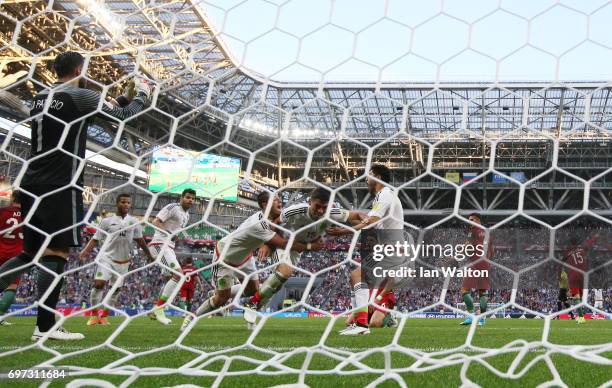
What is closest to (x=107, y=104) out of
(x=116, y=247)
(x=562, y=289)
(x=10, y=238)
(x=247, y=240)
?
(x=247, y=240)

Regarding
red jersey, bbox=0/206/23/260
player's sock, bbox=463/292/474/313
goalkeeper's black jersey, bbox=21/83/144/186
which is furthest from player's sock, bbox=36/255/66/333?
player's sock, bbox=463/292/474/313

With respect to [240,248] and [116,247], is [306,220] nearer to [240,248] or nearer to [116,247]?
[240,248]

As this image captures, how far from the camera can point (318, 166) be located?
23.5 m

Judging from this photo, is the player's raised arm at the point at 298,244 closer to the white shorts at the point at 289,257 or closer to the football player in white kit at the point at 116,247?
the white shorts at the point at 289,257

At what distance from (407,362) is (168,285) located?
4.86 metres

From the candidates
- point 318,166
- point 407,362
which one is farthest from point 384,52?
point 318,166

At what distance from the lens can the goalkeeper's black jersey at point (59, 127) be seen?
2.89 m

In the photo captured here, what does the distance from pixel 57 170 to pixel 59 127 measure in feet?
0.83

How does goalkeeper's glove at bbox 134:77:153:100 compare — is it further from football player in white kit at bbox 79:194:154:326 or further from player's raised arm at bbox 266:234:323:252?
football player in white kit at bbox 79:194:154:326

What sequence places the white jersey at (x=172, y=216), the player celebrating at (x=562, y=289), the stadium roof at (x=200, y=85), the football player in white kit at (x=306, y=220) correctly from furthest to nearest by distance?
the player celebrating at (x=562, y=289), the white jersey at (x=172, y=216), the football player in white kit at (x=306, y=220), the stadium roof at (x=200, y=85)

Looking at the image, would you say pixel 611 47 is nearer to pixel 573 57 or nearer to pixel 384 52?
pixel 573 57

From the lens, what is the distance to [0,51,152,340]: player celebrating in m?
2.84

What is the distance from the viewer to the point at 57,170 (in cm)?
293

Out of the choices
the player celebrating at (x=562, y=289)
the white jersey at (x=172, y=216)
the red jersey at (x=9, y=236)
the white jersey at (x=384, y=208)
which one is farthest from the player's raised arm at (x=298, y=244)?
the player celebrating at (x=562, y=289)
